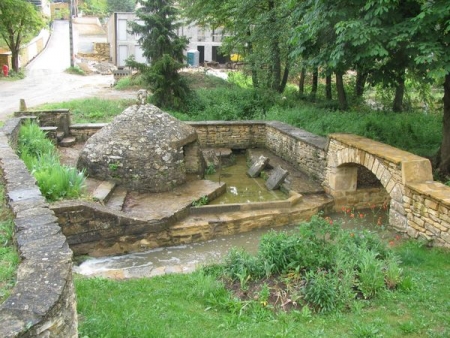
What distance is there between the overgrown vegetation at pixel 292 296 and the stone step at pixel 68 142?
24.9 feet

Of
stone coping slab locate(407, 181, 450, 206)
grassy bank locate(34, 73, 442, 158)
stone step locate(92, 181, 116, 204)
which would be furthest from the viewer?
grassy bank locate(34, 73, 442, 158)

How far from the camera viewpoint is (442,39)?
25.4ft

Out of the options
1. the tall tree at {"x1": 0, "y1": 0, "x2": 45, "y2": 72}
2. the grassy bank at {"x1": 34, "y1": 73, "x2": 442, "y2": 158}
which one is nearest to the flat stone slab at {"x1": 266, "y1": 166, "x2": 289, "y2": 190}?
the grassy bank at {"x1": 34, "y1": 73, "x2": 442, "y2": 158}

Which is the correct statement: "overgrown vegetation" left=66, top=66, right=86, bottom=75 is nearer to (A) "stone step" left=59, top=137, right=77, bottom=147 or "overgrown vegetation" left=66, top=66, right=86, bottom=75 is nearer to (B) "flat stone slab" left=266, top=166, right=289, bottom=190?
(A) "stone step" left=59, top=137, right=77, bottom=147

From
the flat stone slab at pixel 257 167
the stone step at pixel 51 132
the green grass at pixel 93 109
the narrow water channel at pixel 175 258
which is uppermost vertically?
the green grass at pixel 93 109

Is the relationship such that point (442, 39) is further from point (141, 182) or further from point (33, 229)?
point (33, 229)

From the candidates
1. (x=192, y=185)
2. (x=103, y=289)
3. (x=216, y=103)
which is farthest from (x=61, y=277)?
(x=216, y=103)

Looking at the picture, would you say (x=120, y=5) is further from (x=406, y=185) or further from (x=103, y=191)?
(x=406, y=185)

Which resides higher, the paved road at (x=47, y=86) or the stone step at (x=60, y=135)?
the paved road at (x=47, y=86)

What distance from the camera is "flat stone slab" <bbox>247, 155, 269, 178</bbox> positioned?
12.0 m

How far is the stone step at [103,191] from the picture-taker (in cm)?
863

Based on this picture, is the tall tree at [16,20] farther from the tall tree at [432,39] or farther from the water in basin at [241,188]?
the tall tree at [432,39]

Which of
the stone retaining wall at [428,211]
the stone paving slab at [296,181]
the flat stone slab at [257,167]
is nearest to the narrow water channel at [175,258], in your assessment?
the stone retaining wall at [428,211]

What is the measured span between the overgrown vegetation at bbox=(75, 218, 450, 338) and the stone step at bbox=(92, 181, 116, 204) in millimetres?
2775
